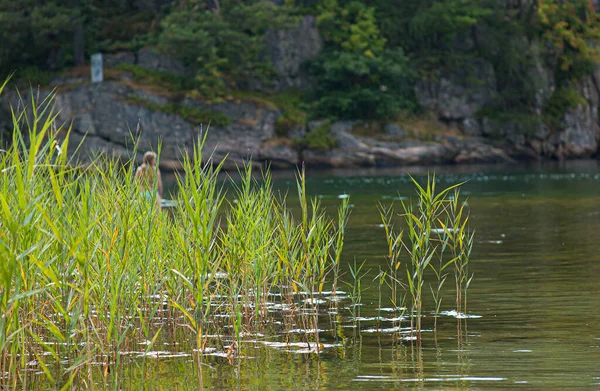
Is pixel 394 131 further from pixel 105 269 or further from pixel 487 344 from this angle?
pixel 105 269

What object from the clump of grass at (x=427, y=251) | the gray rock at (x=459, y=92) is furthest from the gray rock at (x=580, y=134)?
the clump of grass at (x=427, y=251)

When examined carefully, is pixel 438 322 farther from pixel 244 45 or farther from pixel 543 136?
pixel 543 136

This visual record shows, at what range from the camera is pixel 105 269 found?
20.1 feet

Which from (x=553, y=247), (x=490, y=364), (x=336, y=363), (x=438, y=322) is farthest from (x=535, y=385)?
(x=553, y=247)

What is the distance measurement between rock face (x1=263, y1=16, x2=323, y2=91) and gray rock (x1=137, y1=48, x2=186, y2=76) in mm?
4330

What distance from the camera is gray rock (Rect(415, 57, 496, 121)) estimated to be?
145 feet

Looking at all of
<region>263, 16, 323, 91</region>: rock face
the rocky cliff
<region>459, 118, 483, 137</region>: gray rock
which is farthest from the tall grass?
<region>459, 118, 483, 137</region>: gray rock

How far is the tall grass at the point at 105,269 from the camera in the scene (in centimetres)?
501

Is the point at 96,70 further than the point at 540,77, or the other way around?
the point at 540,77

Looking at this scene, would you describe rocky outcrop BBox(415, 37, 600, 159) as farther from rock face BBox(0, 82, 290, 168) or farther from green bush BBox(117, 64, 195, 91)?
green bush BBox(117, 64, 195, 91)

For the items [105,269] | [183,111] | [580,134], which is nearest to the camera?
[105,269]

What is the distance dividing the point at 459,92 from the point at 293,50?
26.3 feet

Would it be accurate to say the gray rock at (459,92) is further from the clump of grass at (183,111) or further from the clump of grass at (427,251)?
the clump of grass at (427,251)

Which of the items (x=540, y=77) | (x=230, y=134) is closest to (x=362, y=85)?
(x=230, y=134)
